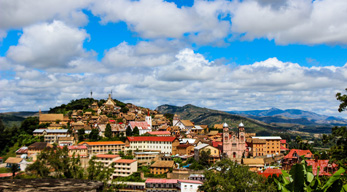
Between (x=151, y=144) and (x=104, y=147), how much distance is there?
38.9 feet

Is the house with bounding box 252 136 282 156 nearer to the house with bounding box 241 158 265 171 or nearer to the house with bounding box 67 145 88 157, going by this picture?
the house with bounding box 241 158 265 171

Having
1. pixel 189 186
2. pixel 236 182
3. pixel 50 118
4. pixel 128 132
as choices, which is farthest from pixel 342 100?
pixel 50 118

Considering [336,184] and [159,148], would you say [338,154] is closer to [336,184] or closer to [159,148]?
[336,184]

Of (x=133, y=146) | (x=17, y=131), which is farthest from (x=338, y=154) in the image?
(x=17, y=131)

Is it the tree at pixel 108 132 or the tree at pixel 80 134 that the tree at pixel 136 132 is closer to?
the tree at pixel 108 132

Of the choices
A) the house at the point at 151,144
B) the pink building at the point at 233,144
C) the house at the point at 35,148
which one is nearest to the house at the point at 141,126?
the house at the point at 151,144

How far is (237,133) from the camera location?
65375 mm

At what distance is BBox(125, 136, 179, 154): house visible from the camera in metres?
71.6

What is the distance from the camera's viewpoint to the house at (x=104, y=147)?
67.4 m

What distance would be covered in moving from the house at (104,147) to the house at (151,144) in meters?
2.19

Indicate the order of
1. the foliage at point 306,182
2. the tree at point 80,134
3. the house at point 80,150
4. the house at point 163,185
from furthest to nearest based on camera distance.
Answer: the tree at point 80,134
the house at point 80,150
the house at point 163,185
the foliage at point 306,182

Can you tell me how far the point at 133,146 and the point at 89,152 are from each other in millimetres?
11169

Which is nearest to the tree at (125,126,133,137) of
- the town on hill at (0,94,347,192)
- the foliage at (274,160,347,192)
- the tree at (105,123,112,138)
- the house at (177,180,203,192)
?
the town on hill at (0,94,347,192)

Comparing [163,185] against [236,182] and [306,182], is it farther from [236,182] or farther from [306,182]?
[306,182]
